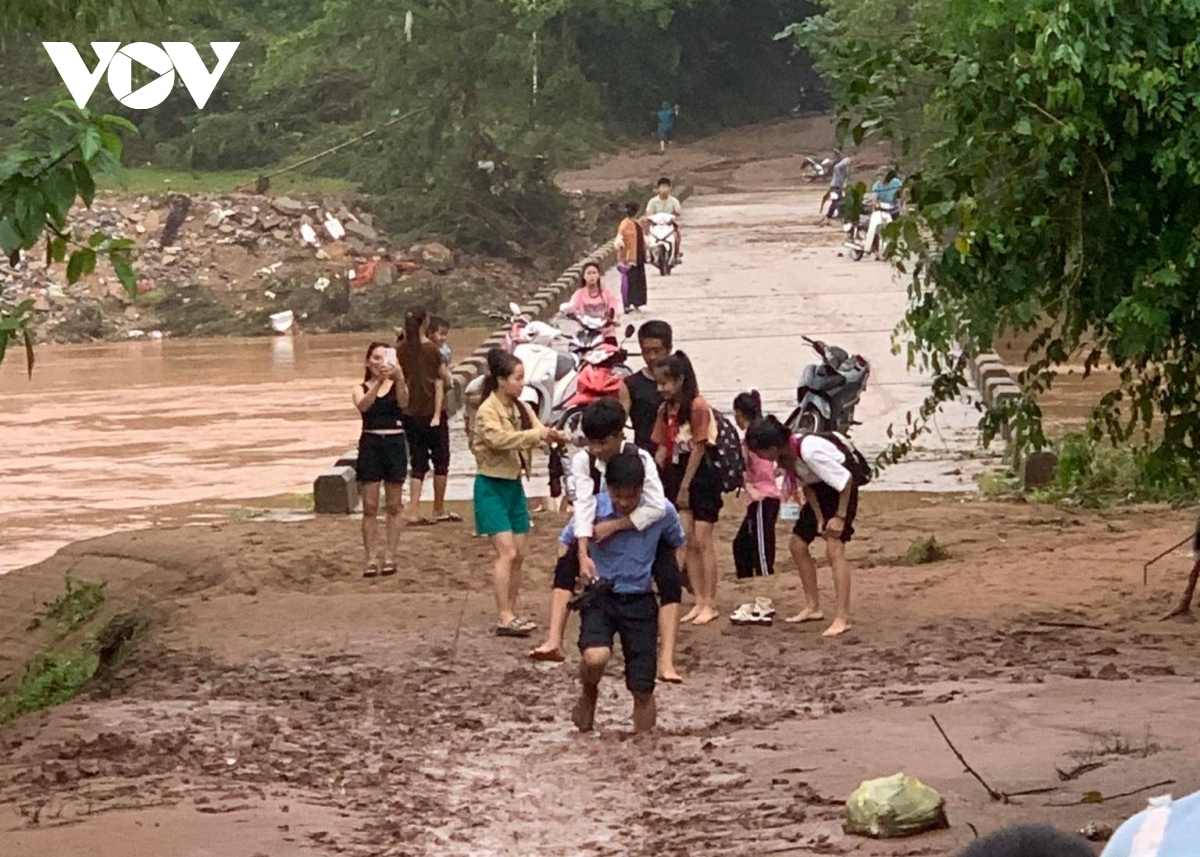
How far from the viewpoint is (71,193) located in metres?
5.52

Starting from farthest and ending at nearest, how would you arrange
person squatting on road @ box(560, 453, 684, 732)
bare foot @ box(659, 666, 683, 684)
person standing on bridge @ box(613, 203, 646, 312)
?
1. person standing on bridge @ box(613, 203, 646, 312)
2. bare foot @ box(659, 666, 683, 684)
3. person squatting on road @ box(560, 453, 684, 732)

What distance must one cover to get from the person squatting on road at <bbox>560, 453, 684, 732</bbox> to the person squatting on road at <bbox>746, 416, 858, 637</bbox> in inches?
64.6

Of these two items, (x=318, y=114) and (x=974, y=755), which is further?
(x=318, y=114)

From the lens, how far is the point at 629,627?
28.0ft

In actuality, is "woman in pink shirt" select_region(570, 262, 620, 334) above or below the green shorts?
above

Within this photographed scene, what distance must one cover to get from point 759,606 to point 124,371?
22.9 meters

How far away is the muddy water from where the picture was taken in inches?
750

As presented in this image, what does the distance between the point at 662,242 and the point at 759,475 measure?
19.0 m

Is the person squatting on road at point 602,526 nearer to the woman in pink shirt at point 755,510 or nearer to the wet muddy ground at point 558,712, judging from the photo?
the wet muddy ground at point 558,712

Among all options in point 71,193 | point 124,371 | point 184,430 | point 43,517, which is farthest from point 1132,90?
point 124,371

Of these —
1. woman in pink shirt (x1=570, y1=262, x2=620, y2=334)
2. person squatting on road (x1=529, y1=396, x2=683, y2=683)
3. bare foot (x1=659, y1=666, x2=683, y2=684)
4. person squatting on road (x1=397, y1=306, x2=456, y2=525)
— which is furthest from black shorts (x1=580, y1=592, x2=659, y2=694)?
woman in pink shirt (x1=570, y1=262, x2=620, y2=334)

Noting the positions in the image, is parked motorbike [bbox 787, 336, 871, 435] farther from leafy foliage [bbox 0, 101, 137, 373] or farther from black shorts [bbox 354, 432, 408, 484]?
leafy foliage [bbox 0, 101, 137, 373]

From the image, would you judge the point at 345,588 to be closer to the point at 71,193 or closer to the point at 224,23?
the point at 71,193

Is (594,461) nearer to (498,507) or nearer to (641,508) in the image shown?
(641,508)
